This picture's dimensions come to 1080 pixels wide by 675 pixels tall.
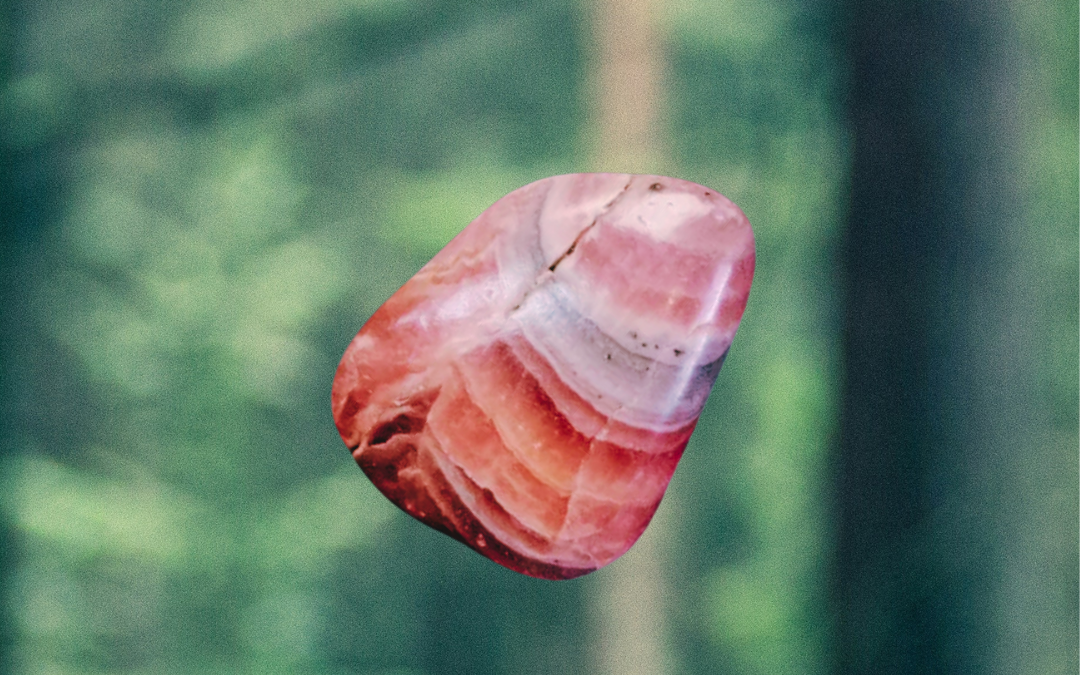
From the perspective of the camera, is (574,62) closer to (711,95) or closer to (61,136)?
(711,95)

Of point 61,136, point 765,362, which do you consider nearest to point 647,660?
point 765,362

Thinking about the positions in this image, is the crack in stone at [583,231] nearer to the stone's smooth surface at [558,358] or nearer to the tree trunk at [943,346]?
the stone's smooth surface at [558,358]

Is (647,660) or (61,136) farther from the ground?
(61,136)

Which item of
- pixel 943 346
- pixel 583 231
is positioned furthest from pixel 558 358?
pixel 943 346

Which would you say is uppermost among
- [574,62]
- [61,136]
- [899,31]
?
[61,136]

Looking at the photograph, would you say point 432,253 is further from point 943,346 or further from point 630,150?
point 943,346

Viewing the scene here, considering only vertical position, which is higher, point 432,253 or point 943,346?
point 432,253

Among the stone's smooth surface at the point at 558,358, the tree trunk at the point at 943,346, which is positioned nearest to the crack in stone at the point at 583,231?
the stone's smooth surface at the point at 558,358
